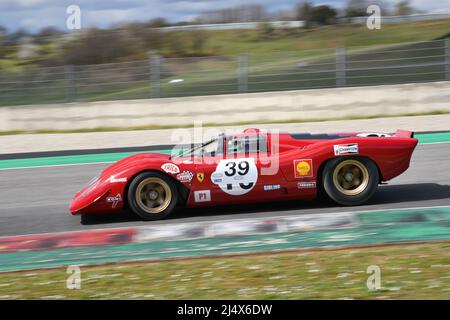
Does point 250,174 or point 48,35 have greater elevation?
point 48,35

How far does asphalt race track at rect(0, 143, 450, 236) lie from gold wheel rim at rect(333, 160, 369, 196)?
23 cm

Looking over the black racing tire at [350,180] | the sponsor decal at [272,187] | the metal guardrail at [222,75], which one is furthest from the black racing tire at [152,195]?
the metal guardrail at [222,75]

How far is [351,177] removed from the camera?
869cm

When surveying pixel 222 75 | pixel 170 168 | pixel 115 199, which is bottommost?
pixel 115 199

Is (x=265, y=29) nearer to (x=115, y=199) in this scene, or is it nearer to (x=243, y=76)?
(x=243, y=76)

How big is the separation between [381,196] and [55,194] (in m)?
4.89

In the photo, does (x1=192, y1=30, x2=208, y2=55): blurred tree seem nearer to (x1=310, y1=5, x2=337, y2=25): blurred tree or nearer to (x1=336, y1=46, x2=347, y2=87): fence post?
(x1=310, y1=5, x2=337, y2=25): blurred tree

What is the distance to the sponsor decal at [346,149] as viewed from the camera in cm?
851

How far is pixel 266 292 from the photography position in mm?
5738

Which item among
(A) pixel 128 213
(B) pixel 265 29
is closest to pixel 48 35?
(B) pixel 265 29

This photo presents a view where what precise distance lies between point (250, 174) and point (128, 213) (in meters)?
1.82

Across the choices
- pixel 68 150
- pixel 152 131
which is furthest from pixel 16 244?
pixel 152 131

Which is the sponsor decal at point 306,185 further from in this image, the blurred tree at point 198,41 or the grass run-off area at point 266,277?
the blurred tree at point 198,41

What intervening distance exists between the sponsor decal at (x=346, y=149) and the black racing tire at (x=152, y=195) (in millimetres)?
1983
